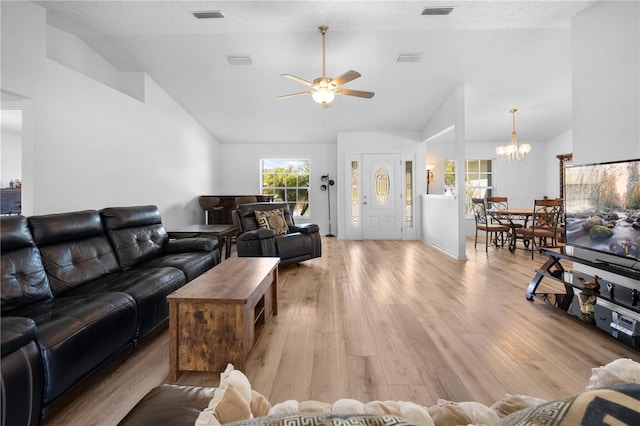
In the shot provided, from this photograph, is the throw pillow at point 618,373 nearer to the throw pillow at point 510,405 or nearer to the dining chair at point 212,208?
the throw pillow at point 510,405

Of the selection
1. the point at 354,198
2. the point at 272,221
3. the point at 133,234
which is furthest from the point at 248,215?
the point at 354,198

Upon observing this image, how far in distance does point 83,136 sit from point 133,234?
164 centimetres

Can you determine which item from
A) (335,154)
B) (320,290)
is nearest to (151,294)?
(320,290)

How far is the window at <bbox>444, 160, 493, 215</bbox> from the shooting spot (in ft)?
25.4

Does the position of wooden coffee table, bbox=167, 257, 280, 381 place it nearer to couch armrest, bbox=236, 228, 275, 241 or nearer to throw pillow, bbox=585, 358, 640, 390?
throw pillow, bbox=585, 358, 640, 390

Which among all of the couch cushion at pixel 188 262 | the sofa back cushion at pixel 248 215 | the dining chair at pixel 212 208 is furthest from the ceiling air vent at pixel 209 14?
the dining chair at pixel 212 208

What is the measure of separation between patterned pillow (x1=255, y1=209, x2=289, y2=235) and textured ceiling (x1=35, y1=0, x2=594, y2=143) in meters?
2.31

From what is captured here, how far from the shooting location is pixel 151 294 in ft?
6.96

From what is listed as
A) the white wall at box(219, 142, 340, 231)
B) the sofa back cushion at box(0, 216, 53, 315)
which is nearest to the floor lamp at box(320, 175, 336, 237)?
the white wall at box(219, 142, 340, 231)

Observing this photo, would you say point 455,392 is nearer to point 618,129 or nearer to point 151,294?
point 151,294

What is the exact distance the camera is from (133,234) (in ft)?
9.78

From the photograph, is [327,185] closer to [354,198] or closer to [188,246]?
[354,198]

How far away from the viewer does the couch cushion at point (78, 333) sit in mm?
1393

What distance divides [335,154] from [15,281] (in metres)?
6.84
